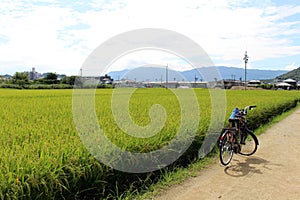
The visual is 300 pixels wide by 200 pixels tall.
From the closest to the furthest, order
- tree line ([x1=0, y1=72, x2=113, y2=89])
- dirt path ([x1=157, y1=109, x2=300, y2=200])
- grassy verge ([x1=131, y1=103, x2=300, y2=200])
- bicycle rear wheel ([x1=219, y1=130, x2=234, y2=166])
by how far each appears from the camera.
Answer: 1. grassy verge ([x1=131, y1=103, x2=300, y2=200])
2. dirt path ([x1=157, y1=109, x2=300, y2=200])
3. bicycle rear wheel ([x1=219, y1=130, x2=234, y2=166])
4. tree line ([x1=0, y1=72, x2=113, y2=89])

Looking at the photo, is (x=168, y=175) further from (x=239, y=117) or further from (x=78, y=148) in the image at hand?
(x=239, y=117)

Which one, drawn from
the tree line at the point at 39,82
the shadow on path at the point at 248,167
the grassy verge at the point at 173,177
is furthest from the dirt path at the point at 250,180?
the tree line at the point at 39,82

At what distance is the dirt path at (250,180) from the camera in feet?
13.3

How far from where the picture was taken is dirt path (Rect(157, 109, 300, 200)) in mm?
4043

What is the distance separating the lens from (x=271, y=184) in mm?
4492

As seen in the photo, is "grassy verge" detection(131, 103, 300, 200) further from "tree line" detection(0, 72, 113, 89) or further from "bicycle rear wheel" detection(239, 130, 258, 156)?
"tree line" detection(0, 72, 113, 89)

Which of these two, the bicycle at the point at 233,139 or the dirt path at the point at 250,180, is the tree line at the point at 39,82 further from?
the dirt path at the point at 250,180

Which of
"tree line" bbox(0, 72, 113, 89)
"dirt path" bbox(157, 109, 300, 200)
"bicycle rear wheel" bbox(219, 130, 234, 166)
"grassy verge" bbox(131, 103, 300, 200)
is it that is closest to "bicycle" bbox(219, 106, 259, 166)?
"bicycle rear wheel" bbox(219, 130, 234, 166)

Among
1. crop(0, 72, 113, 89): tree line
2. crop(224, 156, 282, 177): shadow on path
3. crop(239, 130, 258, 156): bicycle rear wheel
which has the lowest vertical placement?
crop(224, 156, 282, 177): shadow on path

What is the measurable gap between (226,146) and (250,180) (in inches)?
41.0

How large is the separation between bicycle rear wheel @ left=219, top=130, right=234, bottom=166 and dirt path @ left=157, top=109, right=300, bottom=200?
0.14 meters

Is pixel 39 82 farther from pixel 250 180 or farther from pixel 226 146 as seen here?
pixel 250 180

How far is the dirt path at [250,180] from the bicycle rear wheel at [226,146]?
0.45 ft

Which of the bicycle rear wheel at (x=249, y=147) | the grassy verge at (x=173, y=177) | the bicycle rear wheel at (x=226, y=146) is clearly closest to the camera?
the grassy verge at (x=173, y=177)
